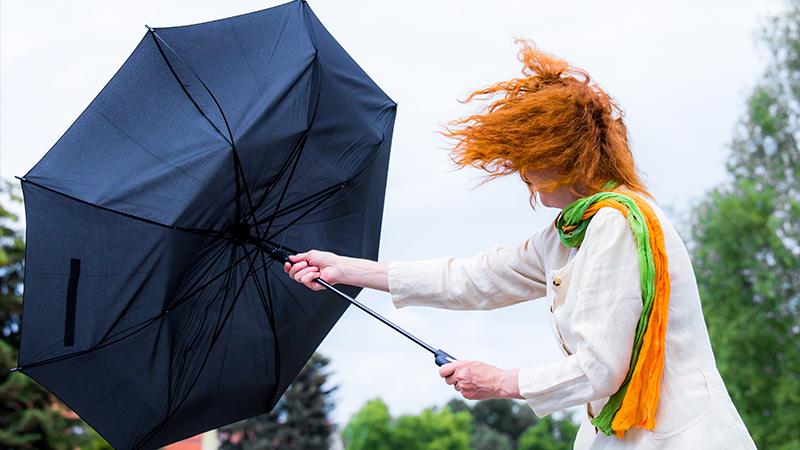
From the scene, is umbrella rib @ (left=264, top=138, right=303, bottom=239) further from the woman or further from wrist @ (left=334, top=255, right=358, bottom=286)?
the woman

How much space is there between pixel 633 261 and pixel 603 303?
0.14 meters

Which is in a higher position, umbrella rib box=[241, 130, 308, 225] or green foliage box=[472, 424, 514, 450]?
green foliage box=[472, 424, 514, 450]

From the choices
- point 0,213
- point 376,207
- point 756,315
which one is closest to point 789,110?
point 756,315

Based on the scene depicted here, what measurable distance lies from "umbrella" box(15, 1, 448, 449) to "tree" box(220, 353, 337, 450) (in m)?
29.2

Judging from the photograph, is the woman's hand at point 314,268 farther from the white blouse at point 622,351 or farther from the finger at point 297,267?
the white blouse at point 622,351

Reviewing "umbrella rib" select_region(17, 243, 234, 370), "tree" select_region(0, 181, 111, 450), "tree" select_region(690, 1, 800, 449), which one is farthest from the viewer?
"tree" select_region(690, 1, 800, 449)

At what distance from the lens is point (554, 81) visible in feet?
10.0

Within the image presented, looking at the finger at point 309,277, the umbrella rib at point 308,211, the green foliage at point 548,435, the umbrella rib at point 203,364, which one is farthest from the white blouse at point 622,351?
the green foliage at point 548,435

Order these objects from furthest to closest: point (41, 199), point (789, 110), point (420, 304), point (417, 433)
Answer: point (417, 433) → point (789, 110) → point (41, 199) → point (420, 304)

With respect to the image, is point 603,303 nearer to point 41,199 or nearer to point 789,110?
point 41,199

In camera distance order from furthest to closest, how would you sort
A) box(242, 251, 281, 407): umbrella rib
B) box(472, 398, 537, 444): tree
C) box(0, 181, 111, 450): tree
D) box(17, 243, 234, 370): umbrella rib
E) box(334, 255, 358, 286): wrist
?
box(472, 398, 537, 444): tree, box(0, 181, 111, 450): tree, box(242, 251, 281, 407): umbrella rib, box(17, 243, 234, 370): umbrella rib, box(334, 255, 358, 286): wrist

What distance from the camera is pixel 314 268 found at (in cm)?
385

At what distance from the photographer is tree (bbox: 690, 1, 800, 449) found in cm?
2480

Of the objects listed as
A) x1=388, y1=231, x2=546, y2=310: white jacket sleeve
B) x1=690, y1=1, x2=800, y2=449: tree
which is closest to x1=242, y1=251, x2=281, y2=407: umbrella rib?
x1=388, y1=231, x2=546, y2=310: white jacket sleeve
